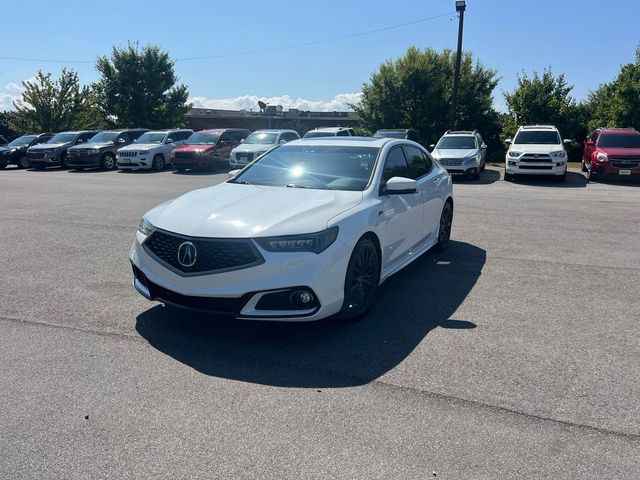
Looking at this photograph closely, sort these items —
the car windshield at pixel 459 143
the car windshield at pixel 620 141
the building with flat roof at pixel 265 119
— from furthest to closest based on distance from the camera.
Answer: the building with flat roof at pixel 265 119, the car windshield at pixel 459 143, the car windshield at pixel 620 141

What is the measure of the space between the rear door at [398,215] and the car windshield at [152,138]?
20023mm

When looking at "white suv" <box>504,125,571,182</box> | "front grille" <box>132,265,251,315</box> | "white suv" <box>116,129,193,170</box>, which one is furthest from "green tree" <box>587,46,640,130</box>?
"front grille" <box>132,265,251,315</box>

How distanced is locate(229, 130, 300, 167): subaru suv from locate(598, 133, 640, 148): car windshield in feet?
35.0

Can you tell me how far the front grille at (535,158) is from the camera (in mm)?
17688

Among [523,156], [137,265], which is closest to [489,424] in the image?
[137,265]

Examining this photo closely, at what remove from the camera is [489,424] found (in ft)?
10.8

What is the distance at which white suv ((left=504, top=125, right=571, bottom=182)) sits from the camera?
17.7m

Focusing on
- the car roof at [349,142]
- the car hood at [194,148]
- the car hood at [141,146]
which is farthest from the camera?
the car hood at [141,146]

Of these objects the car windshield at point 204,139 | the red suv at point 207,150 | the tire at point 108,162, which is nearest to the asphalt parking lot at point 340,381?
the red suv at point 207,150

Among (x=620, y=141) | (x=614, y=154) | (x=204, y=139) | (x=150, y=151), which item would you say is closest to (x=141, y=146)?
(x=150, y=151)

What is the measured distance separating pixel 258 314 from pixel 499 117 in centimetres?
3207

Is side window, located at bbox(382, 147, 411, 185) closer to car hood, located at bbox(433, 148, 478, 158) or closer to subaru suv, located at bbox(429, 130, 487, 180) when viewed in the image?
subaru suv, located at bbox(429, 130, 487, 180)

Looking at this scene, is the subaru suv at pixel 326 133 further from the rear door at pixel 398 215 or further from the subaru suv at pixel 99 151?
the rear door at pixel 398 215

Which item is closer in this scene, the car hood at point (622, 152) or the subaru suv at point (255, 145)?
the car hood at point (622, 152)
